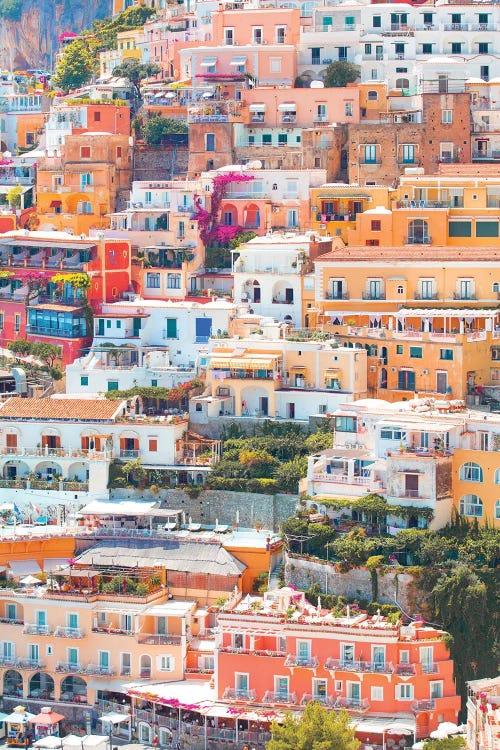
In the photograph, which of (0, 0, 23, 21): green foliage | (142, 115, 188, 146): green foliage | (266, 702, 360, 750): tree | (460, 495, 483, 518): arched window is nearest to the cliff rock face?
(0, 0, 23, 21): green foliage

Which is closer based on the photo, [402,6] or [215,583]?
[215,583]

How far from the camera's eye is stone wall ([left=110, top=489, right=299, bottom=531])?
221 ft

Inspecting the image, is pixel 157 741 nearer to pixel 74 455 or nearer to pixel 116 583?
pixel 116 583

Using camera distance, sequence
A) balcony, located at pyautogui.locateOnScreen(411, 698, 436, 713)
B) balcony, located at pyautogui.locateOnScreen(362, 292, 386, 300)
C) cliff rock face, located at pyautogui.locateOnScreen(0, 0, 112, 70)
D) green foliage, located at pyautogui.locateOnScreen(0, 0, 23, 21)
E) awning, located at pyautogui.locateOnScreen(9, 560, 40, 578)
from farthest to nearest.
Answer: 1. green foliage, located at pyautogui.locateOnScreen(0, 0, 23, 21)
2. cliff rock face, located at pyautogui.locateOnScreen(0, 0, 112, 70)
3. balcony, located at pyautogui.locateOnScreen(362, 292, 386, 300)
4. awning, located at pyautogui.locateOnScreen(9, 560, 40, 578)
5. balcony, located at pyautogui.locateOnScreen(411, 698, 436, 713)

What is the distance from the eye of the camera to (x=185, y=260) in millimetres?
→ 78938

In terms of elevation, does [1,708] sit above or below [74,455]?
below

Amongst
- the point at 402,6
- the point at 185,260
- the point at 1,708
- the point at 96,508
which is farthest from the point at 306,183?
the point at 1,708

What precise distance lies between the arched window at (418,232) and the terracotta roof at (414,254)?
246 centimetres

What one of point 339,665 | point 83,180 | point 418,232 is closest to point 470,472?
point 339,665

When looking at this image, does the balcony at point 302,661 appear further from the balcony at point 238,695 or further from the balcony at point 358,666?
the balcony at point 238,695

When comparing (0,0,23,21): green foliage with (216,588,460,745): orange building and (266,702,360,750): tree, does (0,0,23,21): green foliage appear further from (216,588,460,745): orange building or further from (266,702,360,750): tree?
(266,702,360,750): tree

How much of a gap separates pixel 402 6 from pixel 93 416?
25063 mm

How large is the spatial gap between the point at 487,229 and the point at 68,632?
20878 millimetres

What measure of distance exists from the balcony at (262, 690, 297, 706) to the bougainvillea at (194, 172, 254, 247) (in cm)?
2261
